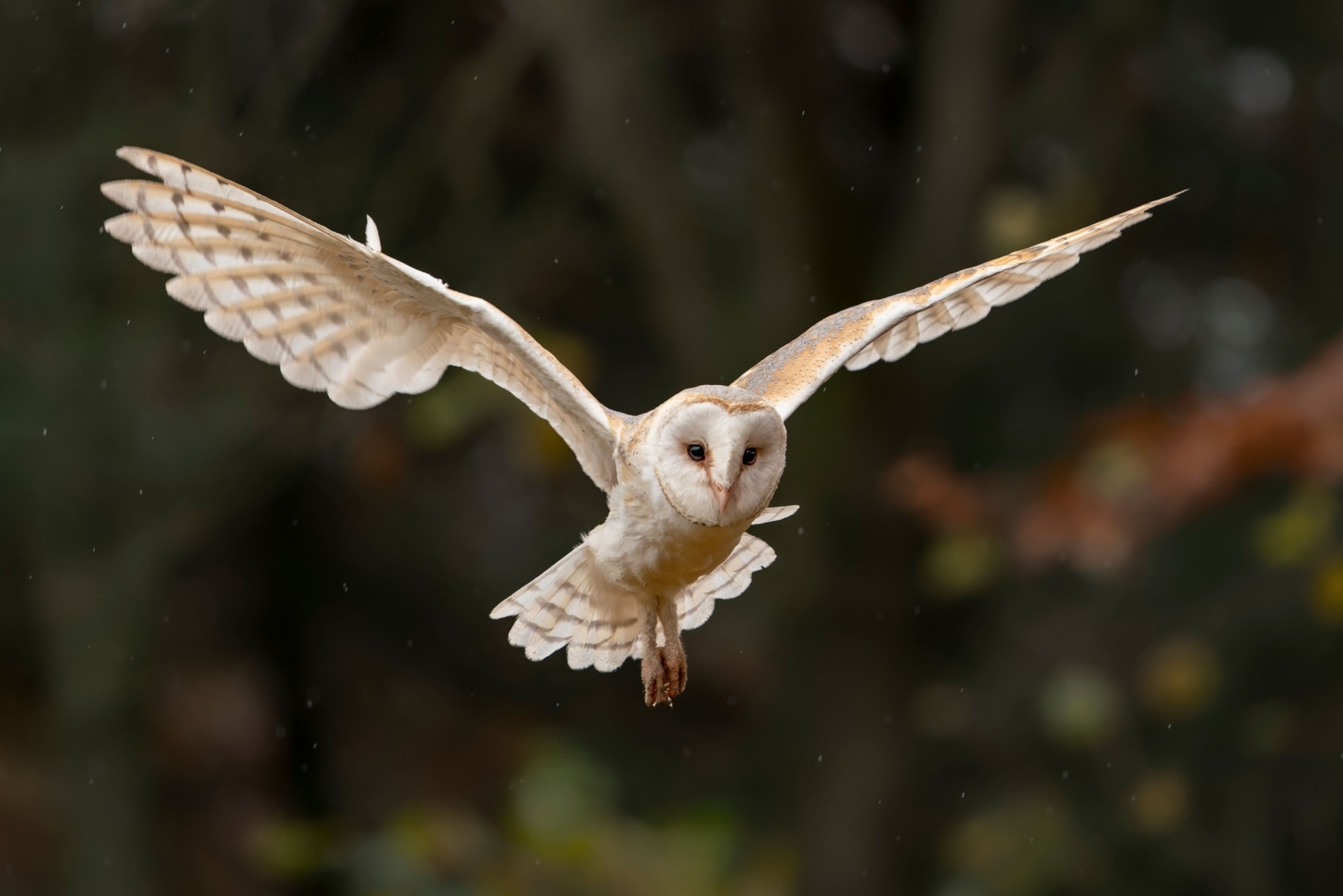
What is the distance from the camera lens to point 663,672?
2193 millimetres

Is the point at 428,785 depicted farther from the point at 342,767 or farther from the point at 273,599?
the point at 273,599

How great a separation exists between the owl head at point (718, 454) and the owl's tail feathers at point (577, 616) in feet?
1.37

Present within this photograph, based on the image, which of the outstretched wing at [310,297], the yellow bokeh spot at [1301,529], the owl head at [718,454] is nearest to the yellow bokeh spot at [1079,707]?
the yellow bokeh spot at [1301,529]

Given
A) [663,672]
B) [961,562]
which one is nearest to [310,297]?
[663,672]

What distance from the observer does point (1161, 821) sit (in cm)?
539

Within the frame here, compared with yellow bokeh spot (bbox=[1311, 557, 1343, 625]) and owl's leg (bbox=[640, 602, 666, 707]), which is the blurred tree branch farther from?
owl's leg (bbox=[640, 602, 666, 707])

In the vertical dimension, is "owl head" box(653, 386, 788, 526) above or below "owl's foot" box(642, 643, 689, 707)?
above

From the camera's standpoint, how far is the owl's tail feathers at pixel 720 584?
8.40 feet

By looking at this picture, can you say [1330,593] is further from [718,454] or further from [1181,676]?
[718,454]

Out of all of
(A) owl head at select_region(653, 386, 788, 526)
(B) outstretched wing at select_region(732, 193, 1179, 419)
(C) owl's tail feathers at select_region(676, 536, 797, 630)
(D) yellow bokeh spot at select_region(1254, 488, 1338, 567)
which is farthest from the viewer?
(D) yellow bokeh spot at select_region(1254, 488, 1338, 567)

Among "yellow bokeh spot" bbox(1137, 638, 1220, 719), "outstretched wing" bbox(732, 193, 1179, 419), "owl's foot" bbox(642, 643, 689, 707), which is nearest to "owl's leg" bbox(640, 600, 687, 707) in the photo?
"owl's foot" bbox(642, 643, 689, 707)

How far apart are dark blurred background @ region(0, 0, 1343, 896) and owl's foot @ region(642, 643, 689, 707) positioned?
2.59 meters

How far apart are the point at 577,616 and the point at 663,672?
0.29m

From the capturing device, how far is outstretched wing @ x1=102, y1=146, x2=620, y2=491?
192 cm
